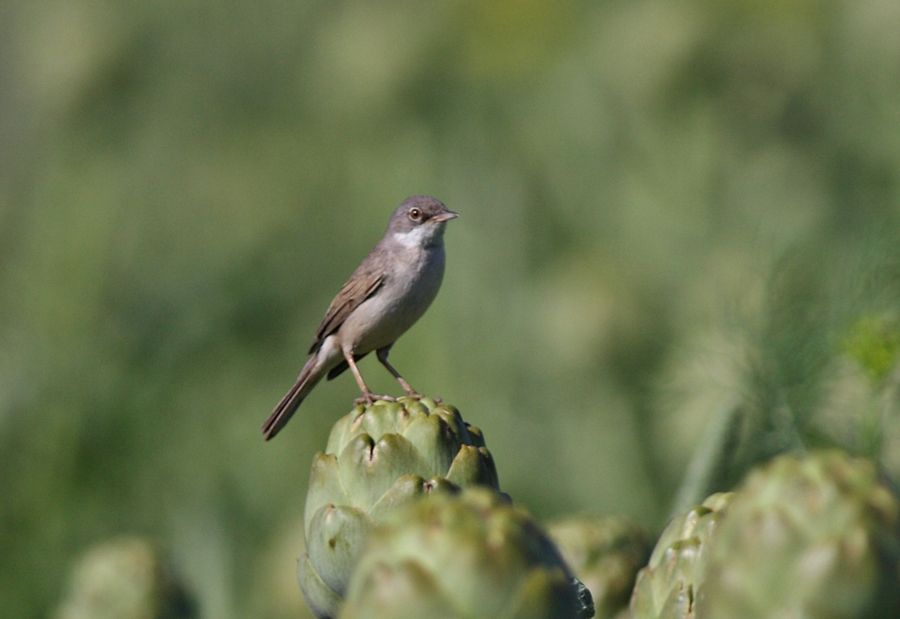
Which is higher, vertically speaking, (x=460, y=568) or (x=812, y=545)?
(x=460, y=568)

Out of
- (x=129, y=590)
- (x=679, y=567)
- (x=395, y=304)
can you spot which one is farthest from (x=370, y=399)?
(x=679, y=567)

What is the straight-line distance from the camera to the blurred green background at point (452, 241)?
20.0ft

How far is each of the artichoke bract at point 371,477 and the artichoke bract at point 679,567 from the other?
0.87 feet

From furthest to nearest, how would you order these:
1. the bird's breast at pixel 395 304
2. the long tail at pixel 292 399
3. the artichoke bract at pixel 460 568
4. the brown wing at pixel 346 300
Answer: the brown wing at pixel 346 300, the bird's breast at pixel 395 304, the long tail at pixel 292 399, the artichoke bract at pixel 460 568

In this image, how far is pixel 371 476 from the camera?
2236mm

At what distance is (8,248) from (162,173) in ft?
3.16

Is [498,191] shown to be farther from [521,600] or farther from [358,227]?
[521,600]

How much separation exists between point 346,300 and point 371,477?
2931 millimetres

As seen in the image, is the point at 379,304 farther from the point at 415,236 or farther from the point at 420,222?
the point at 420,222

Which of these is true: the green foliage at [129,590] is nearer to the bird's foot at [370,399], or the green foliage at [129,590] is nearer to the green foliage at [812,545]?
the bird's foot at [370,399]

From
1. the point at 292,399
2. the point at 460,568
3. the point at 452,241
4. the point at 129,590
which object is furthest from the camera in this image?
the point at 452,241

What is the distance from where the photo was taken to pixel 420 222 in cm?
543

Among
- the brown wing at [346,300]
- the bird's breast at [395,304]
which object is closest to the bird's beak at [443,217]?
the bird's breast at [395,304]

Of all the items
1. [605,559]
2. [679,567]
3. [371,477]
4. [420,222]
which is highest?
[420,222]
